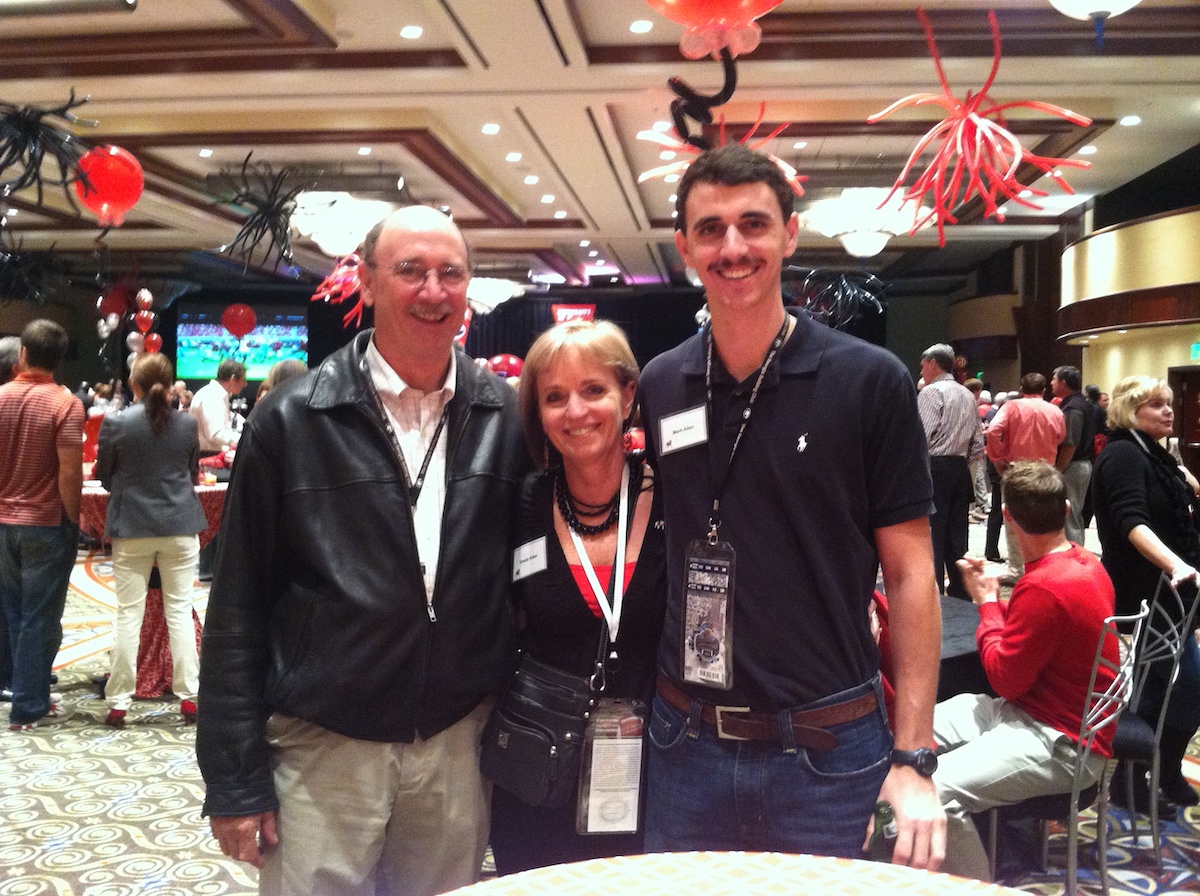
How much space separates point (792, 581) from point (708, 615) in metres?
0.13

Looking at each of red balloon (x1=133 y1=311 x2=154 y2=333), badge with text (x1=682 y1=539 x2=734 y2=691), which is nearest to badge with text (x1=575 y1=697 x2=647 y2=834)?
badge with text (x1=682 y1=539 x2=734 y2=691)

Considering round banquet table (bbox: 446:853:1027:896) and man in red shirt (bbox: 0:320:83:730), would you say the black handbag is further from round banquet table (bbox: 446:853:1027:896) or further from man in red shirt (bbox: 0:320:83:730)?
man in red shirt (bbox: 0:320:83:730)

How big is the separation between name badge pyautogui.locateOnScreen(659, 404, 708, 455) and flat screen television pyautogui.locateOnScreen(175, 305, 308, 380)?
1659cm

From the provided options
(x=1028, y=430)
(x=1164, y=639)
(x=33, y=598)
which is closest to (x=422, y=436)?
(x=1164, y=639)

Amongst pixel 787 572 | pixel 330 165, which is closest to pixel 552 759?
pixel 787 572

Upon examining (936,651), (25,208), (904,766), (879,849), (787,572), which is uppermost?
(25,208)

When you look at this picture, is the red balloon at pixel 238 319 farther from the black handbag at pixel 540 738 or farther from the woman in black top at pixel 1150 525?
the black handbag at pixel 540 738

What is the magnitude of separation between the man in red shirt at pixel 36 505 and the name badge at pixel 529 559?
305 cm

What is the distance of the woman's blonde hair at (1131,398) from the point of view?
10.8 feet

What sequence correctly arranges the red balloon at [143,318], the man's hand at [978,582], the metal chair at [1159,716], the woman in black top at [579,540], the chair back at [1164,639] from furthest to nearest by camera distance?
the red balloon at [143,318] → the chair back at [1164,639] → the metal chair at [1159,716] → the man's hand at [978,582] → the woman in black top at [579,540]

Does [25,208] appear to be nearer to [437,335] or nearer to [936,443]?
[936,443]

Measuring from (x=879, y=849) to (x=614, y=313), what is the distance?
54.7ft

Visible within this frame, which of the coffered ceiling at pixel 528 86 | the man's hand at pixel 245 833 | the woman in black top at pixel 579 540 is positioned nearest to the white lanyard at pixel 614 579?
the woman in black top at pixel 579 540

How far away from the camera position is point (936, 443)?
598 cm
